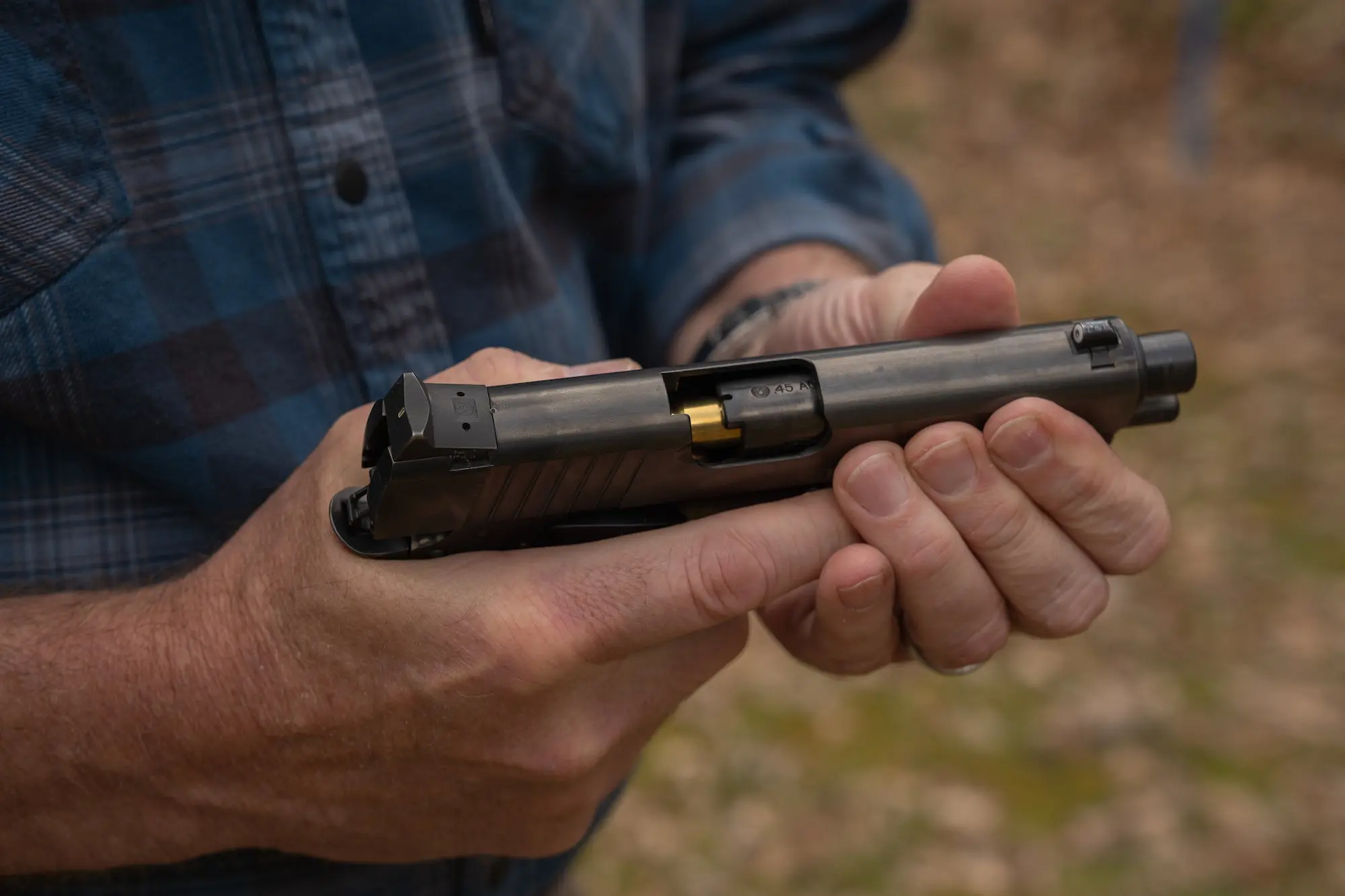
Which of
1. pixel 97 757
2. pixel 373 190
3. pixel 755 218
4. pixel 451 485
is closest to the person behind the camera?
pixel 451 485

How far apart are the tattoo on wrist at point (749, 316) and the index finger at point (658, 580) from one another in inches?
19.1

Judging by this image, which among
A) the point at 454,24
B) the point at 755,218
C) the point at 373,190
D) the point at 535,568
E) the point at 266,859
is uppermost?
the point at 454,24

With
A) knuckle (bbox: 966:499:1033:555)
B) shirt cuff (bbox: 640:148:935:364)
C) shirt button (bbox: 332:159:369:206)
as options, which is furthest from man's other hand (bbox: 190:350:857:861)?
shirt cuff (bbox: 640:148:935:364)

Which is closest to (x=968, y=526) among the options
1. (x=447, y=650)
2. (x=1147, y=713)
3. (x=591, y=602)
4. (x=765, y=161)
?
(x=591, y=602)

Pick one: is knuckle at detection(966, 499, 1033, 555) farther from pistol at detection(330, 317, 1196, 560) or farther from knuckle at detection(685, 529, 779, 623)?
knuckle at detection(685, 529, 779, 623)

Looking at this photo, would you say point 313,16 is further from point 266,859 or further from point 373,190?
point 266,859

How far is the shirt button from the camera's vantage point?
3.60ft

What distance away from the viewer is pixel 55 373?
98 centimetres

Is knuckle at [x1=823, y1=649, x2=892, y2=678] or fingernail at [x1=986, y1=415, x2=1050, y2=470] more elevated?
fingernail at [x1=986, y1=415, x2=1050, y2=470]

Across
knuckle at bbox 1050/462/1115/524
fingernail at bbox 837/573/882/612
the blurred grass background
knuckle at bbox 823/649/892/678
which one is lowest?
the blurred grass background

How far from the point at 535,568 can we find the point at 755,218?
78cm

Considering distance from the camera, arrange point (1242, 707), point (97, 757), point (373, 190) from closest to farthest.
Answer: point (97, 757) < point (373, 190) < point (1242, 707)

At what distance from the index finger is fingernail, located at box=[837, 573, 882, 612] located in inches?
2.9

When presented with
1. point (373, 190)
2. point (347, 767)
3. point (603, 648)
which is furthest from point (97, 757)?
point (373, 190)
